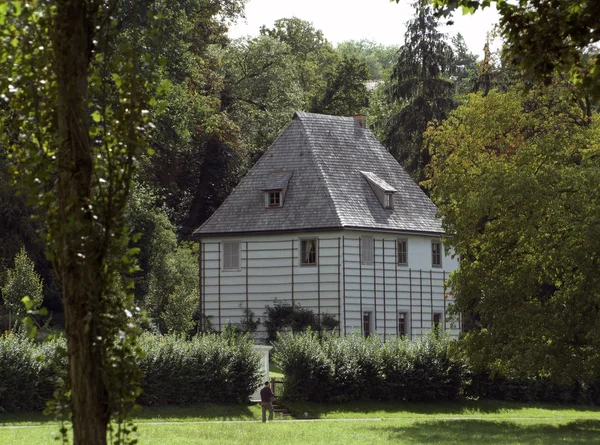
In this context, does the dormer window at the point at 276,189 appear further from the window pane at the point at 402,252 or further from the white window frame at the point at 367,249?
the window pane at the point at 402,252

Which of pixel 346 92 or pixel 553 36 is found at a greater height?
pixel 346 92

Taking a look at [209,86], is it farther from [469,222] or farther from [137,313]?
[137,313]

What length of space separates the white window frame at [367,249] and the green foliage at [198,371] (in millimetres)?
11119

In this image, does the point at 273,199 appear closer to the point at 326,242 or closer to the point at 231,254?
the point at 231,254

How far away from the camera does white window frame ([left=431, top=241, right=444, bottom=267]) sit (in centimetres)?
5497

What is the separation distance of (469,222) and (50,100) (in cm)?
2921

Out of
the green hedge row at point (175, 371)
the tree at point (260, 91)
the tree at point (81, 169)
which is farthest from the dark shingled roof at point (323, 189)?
the tree at point (81, 169)

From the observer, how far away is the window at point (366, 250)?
2020 inches

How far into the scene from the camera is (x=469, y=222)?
38156 mm

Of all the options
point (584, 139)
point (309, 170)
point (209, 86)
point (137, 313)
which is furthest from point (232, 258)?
point (137, 313)

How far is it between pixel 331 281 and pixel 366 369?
8.09m


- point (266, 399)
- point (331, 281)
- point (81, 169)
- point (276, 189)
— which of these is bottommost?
point (266, 399)

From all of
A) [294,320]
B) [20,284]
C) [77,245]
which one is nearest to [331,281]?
[294,320]

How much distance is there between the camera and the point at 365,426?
35.3 meters
